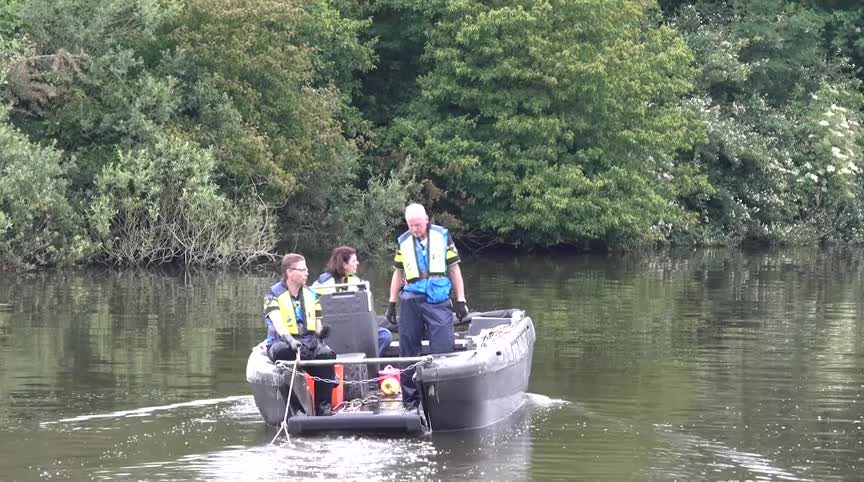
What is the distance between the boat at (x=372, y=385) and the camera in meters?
13.8

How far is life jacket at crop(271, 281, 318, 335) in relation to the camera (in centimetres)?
1443

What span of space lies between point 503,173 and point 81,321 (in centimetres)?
1691

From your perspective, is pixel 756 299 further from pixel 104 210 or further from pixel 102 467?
pixel 102 467

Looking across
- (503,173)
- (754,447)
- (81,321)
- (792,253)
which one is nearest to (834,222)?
(792,253)

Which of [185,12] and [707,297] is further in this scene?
[185,12]

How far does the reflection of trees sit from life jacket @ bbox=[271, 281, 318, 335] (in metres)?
2.24

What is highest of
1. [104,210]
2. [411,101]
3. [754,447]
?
[411,101]

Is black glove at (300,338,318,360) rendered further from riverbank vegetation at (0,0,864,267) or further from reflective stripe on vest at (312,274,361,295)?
riverbank vegetation at (0,0,864,267)

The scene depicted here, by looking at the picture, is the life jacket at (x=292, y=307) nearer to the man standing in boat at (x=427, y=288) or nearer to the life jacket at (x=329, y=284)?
the life jacket at (x=329, y=284)

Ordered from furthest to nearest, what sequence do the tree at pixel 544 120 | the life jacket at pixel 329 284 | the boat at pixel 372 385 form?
the tree at pixel 544 120 < the life jacket at pixel 329 284 < the boat at pixel 372 385

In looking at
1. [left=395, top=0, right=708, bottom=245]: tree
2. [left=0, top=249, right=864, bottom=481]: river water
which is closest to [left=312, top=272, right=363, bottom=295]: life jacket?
[left=0, top=249, right=864, bottom=481]: river water

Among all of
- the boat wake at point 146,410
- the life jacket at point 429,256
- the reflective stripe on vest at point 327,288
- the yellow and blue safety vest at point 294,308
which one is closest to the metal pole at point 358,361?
the yellow and blue safety vest at point 294,308

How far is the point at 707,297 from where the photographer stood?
28.1 m

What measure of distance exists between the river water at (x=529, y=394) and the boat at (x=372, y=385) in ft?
0.59
